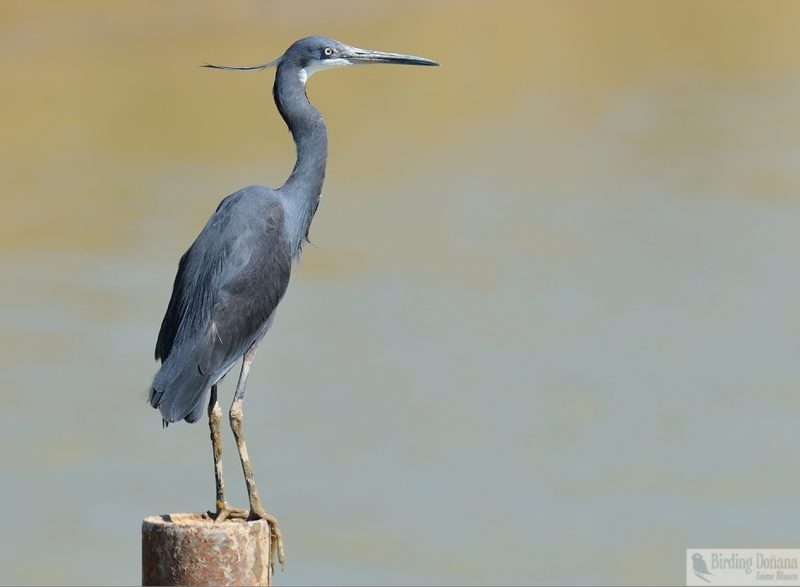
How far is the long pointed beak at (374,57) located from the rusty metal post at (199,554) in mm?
2618

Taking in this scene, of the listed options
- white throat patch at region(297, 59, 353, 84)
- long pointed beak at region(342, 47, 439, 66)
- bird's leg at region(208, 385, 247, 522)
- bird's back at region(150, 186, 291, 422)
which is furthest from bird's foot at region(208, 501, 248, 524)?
long pointed beak at region(342, 47, 439, 66)

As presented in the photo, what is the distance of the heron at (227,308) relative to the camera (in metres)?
5.20

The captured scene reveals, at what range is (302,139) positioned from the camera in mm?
5973

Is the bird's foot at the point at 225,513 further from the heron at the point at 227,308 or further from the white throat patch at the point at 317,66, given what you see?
the white throat patch at the point at 317,66

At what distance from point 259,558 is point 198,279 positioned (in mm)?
1395

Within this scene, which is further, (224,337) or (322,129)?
(322,129)

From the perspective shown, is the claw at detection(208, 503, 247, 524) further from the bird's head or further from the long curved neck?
the bird's head

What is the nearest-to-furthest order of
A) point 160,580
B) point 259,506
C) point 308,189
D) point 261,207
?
1. point 160,580
2. point 259,506
3. point 261,207
4. point 308,189

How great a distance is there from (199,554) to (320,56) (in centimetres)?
265

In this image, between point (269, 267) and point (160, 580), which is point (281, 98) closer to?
point (269, 267)

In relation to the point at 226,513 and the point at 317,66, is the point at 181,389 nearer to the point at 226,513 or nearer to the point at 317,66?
the point at 226,513

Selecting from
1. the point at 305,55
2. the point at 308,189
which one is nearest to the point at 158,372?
the point at 308,189

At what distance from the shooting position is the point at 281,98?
5.98 m

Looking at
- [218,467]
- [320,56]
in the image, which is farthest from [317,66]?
[218,467]
